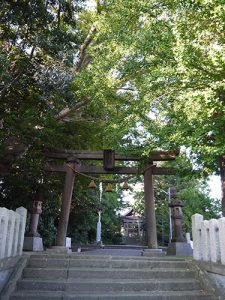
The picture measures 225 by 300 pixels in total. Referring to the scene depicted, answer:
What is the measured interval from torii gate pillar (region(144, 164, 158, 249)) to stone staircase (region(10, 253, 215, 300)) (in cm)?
223

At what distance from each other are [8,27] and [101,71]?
2828mm

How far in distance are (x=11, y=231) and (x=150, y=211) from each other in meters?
5.15

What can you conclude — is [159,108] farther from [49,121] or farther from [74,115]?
[74,115]

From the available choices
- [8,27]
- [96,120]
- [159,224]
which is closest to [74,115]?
[96,120]

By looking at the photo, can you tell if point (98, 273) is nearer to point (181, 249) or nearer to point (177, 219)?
point (181, 249)

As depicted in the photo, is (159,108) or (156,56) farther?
(159,108)

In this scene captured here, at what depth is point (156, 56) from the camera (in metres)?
7.82

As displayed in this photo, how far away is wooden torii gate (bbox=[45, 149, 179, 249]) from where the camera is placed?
1050 cm

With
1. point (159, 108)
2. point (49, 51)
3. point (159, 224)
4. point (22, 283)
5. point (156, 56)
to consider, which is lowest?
point (22, 283)

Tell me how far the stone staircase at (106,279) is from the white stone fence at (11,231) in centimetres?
55

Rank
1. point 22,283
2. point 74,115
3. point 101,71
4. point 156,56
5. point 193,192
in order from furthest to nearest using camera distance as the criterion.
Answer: point 193,192, point 74,115, point 101,71, point 156,56, point 22,283

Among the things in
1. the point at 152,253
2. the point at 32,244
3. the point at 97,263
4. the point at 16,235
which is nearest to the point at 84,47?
the point at 32,244

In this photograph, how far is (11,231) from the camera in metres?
7.07

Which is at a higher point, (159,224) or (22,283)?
(159,224)
